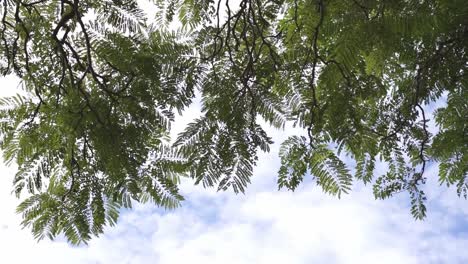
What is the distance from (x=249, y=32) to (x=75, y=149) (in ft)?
4.71

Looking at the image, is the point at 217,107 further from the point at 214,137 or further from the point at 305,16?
the point at 305,16

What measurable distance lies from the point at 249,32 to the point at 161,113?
0.87 metres

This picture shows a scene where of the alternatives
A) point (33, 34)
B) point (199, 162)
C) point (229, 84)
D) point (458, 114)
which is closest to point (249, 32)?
point (229, 84)

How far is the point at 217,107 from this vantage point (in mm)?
3242

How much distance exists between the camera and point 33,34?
3150 millimetres

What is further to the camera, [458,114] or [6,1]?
[458,114]

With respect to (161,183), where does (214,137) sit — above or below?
above

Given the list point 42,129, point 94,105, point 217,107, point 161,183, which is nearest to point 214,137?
point 217,107

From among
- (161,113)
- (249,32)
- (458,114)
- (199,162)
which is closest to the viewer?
(199,162)

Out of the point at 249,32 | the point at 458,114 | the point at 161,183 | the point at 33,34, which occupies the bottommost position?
the point at 161,183

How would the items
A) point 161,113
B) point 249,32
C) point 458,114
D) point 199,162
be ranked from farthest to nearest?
point 458,114 < point 249,32 < point 161,113 < point 199,162

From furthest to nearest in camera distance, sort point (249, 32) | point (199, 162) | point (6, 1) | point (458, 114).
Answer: point (458, 114) → point (249, 32) → point (199, 162) → point (6, 1)

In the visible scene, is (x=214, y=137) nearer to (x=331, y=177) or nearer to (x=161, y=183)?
(x=161, y=183)

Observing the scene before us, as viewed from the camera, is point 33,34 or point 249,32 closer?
point 33,34
